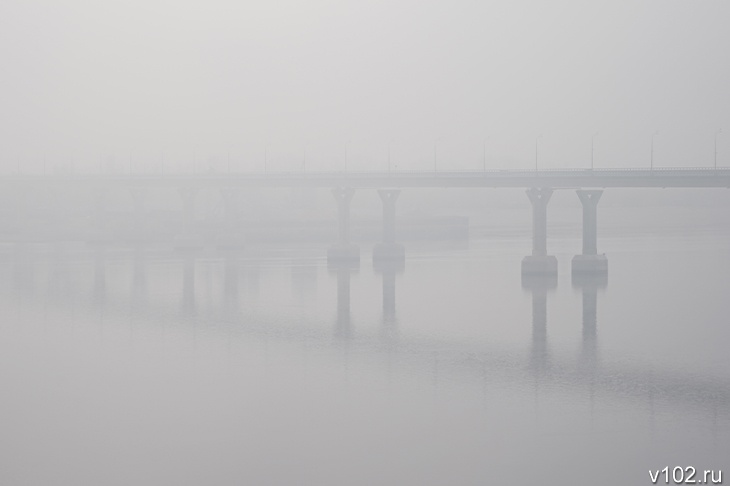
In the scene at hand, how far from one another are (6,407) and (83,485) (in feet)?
30.0

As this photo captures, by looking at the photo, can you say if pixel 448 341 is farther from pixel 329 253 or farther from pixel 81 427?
pixel 329 253

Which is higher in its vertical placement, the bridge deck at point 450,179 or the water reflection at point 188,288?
the bridge deck at point 450,179

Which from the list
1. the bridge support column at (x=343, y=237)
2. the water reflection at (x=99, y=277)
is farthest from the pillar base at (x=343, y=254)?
the water reflection at (x=99, y=277)

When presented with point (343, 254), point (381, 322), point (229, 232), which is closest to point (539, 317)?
point (381, 322)

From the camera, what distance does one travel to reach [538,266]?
7350 cm

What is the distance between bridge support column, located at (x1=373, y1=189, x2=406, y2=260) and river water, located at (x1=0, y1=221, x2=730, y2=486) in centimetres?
1948

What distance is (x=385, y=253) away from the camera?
3563 inches

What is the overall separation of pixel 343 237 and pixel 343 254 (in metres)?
3.66

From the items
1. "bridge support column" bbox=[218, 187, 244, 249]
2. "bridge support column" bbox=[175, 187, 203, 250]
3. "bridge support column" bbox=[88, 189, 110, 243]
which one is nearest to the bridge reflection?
"bridge support column" bbox=[175, 187, 203, 250]

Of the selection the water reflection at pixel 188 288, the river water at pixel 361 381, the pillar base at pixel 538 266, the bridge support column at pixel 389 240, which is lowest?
the river water at pixel 361 381

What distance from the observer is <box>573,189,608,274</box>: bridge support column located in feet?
241

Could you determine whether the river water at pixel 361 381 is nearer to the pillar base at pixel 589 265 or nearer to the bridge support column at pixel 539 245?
the bridge support column at pixel 539 245

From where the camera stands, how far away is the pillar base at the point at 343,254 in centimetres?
8812

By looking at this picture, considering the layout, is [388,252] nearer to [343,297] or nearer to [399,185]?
[399,185]
